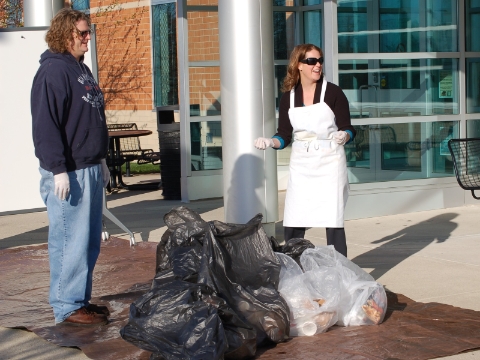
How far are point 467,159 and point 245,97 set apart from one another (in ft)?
A: 9.18

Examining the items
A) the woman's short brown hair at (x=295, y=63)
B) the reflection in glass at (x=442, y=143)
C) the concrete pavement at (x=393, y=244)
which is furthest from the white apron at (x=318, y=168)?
the reflection in glass at (x=442, y=143)

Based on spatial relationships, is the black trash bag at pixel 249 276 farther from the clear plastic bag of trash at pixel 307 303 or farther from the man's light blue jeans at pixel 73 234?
the man's light blue jeans at pixel 73 234

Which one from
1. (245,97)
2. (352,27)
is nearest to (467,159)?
(352,27)

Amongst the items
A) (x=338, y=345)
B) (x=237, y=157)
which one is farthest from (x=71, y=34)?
(x=237, y=157)

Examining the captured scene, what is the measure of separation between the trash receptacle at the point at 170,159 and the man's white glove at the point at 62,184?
6.83 metres

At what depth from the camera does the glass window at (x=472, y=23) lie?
10.3m

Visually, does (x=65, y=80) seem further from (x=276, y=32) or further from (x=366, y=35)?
(x=276, y=32)

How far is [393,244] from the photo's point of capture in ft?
26.1

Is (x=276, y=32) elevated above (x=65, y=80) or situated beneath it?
elevated above

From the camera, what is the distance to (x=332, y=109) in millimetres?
5738

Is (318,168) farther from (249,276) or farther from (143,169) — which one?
(143,169)

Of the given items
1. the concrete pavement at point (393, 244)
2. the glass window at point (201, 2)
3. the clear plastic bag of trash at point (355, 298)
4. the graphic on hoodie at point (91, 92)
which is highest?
the glass window at point (201, 2)

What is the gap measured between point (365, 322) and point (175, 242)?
52.9 inches

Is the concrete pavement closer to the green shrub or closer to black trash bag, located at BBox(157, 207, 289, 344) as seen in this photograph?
black trash bag, located at BBox(157, 207, 289, 344)
